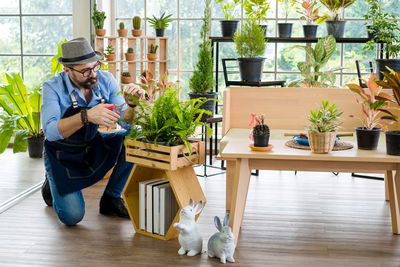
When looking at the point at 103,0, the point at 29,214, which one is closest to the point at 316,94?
the point at 29,214

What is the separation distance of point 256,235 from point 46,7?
2.45 m

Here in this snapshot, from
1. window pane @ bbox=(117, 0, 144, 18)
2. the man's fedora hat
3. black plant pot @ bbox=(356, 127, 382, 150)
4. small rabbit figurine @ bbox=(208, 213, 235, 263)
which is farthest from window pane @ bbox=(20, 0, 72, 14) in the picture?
black plant pot @ bbox=(356, 127, 382, 150)

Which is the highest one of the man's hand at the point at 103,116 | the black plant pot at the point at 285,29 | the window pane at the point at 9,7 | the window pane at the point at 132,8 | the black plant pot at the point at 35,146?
the window pane at the point at 132,8

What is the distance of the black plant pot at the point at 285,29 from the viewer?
5133 mm

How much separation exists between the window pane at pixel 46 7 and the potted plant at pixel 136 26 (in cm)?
105

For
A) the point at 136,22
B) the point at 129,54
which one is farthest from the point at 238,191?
the point at 136,22

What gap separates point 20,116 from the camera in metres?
3.96

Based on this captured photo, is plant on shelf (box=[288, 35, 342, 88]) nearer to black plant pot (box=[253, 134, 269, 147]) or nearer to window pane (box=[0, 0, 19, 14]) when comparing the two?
black plant pot (box=[253, 134, 269, 147])

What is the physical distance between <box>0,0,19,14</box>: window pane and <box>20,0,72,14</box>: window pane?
0.08m

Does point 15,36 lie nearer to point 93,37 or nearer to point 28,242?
point 93,37

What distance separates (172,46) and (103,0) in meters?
0.88

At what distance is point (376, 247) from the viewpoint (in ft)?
9.79

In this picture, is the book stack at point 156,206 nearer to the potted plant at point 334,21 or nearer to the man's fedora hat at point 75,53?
the man's fedora hat at point 75,53

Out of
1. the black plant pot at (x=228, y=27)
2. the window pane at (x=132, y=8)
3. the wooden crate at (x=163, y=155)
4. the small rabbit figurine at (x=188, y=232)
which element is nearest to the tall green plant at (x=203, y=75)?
the black plant pot at (x=228, y=27)
